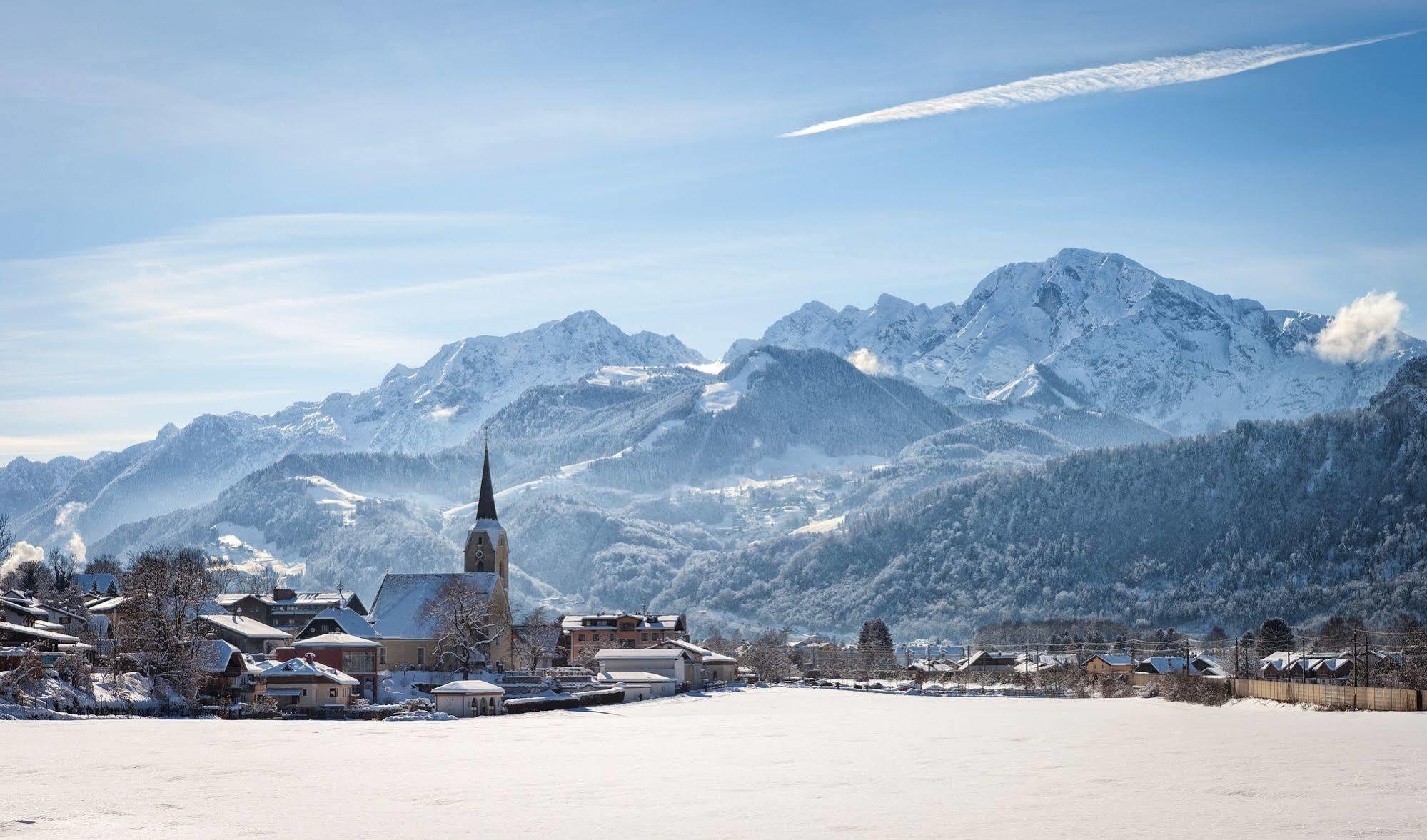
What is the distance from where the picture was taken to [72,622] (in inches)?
5098

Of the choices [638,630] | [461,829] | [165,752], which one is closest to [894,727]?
[165,752]

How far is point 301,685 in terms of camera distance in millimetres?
99312

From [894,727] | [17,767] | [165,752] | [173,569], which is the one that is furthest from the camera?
[173,569]

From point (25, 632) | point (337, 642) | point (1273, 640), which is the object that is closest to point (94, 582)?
point (337, 642)

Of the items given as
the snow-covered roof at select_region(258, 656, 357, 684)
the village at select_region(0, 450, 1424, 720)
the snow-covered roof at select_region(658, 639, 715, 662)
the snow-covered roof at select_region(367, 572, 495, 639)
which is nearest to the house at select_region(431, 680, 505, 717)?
the village at select_region(0, 450, 1424, 720)

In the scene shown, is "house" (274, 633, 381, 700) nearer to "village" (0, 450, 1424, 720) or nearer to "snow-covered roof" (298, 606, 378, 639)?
"village" (0, 450, 1424, 720)

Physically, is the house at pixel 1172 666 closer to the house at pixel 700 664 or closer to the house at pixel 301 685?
the house at pixel 700 664

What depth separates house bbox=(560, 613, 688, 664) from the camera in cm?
18538

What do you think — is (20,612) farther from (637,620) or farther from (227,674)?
(637,620)

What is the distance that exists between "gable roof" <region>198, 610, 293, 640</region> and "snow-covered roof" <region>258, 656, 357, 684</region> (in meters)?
20.7

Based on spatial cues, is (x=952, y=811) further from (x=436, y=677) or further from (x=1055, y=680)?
(x=1055, y=680)

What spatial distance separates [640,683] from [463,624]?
20.7 m

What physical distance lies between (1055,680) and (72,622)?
10784cm

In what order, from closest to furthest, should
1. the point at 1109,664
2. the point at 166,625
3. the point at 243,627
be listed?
the point at 166,625, the point at 243,627, the point at 1109,664
